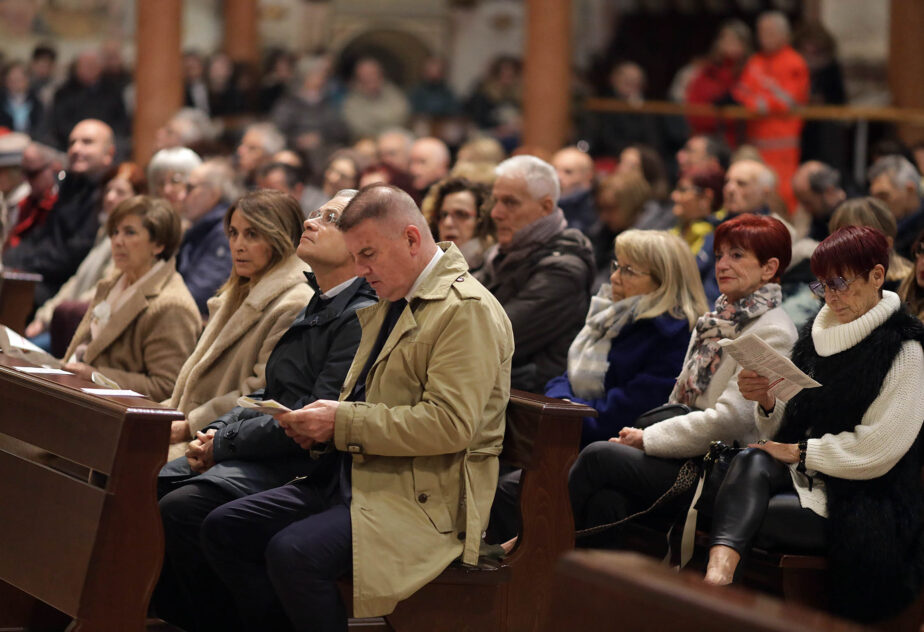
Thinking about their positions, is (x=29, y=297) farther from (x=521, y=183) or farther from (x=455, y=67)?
(x=455, y=67)

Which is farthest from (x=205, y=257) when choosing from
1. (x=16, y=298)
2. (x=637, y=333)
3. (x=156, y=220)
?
(x=637, y=333)

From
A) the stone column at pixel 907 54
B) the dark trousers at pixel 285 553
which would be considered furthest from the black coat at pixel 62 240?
the stone column at pixel 907 54

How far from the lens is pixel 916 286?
180 inches

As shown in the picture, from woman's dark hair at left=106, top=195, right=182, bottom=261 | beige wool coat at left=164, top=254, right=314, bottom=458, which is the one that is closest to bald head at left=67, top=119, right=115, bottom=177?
woman's dark hair at left=106, top=195, right=182, bottom=261

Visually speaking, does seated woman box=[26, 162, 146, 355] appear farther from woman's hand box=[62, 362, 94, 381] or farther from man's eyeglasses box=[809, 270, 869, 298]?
man's eyeglasses box=[809, 270, 869, 298]

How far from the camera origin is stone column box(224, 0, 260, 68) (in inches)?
608

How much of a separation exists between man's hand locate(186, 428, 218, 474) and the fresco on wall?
43.5 feet

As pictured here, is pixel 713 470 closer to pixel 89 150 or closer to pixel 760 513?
pixel 760 513

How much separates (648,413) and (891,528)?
2.87ft

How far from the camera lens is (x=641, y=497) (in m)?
4.30

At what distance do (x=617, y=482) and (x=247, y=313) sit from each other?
1.34 m

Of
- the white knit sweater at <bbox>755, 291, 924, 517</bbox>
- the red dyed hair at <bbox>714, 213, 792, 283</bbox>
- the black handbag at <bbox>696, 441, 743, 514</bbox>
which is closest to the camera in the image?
the white knit sweater at <bbox>755, 291, 924, 517</bbox>

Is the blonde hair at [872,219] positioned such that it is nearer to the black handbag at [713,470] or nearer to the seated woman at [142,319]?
the black handbag at [713,470]

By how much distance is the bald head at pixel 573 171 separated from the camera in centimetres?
784
